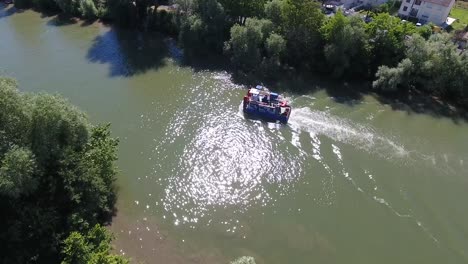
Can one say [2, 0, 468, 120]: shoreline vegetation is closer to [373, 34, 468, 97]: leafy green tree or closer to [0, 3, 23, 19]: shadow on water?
[373, 34, 468, 97]: leafy green tree

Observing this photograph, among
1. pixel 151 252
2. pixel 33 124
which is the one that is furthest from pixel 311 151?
pixel 33 124

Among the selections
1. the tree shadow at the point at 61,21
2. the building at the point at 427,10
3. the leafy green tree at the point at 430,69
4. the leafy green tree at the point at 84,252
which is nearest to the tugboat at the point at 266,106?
the leafy green tree at the point at 430,69

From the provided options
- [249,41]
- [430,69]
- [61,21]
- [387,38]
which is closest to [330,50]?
[387,38]

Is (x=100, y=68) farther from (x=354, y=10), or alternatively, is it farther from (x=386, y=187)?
(x=354, y=10)

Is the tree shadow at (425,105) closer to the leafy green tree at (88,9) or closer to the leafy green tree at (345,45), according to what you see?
the leafy green tree at (345,45)

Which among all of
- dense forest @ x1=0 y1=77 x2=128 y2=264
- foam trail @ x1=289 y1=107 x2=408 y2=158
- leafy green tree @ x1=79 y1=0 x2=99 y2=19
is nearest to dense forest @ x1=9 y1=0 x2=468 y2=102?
foam trail @ x1=289 y1=107 x2=408 y2=158

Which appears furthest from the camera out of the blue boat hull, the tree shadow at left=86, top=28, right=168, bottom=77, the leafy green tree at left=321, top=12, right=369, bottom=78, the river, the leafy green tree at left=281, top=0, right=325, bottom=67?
the tree shadow at left=86, top=28, right=168, bottom=77
